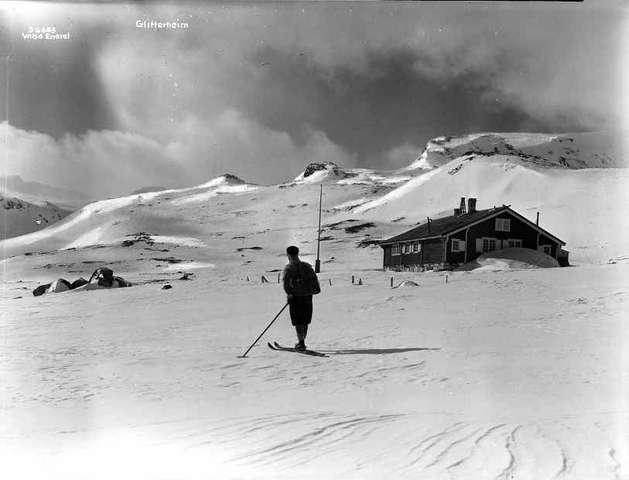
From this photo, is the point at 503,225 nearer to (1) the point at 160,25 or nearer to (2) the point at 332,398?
(1) the point at 160,25

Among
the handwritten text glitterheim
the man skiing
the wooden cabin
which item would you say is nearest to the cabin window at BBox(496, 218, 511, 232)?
the wooden cabin

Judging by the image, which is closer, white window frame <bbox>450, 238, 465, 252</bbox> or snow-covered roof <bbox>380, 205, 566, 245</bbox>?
white window frame <bbox>450, 238, 465, 252</bbox>

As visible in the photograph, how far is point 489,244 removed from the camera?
3541 cm

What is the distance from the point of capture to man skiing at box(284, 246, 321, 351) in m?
8.39

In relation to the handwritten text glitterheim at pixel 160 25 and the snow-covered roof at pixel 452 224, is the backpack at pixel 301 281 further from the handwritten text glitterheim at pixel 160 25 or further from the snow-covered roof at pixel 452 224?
the snow-covered roof at pixel 452 224

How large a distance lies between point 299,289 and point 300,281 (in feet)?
0.41

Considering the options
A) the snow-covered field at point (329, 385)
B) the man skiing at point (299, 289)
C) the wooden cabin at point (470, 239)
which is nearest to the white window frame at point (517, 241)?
the wooden cabin at point (470, 239)

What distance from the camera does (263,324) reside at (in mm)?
11719

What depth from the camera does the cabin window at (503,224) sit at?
35594 millimetres

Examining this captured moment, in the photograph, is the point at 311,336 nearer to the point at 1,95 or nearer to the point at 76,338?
the point at 76,338

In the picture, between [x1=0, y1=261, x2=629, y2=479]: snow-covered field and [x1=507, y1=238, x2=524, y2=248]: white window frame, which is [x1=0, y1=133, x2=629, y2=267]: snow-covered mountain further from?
[x1=0, y1=261, x2=629, y2=479]: snow-covered field

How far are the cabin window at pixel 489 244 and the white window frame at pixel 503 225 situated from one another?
0.83 meters

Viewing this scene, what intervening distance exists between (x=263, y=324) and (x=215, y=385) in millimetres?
5345

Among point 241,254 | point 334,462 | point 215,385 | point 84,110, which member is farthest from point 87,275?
point 334,462
